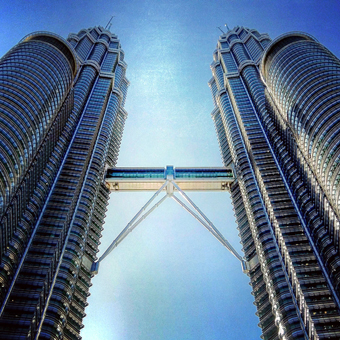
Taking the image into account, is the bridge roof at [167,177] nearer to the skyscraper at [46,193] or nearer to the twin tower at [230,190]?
the twin tower at [230,190]

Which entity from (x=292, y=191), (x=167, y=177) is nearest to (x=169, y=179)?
(x=167, y=177)

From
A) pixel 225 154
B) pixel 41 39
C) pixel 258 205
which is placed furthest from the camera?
pixel 225 154

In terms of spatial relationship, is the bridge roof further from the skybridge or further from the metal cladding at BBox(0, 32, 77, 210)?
the metal cladding at BBox(0, 32, 77, 210)

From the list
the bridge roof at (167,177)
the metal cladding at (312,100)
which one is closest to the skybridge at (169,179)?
the bridge roof at (167,177)

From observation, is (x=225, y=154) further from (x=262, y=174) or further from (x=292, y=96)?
(x=292, y=96)

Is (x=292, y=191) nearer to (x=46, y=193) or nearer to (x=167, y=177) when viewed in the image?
(x=167, y=177)

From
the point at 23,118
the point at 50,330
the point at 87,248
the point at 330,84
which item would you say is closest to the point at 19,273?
the point at 50,330
